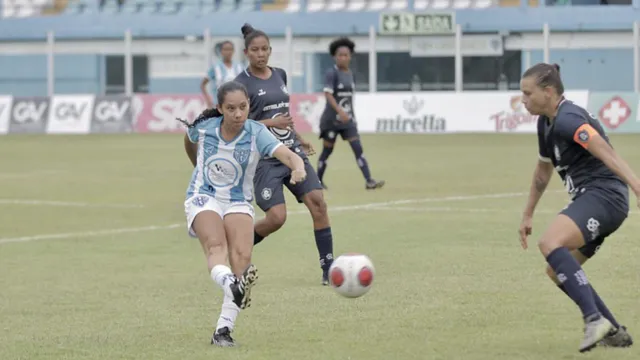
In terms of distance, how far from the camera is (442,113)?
37719mm

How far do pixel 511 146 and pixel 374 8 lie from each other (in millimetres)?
23066

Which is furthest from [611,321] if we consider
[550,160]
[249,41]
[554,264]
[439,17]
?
[439,17]

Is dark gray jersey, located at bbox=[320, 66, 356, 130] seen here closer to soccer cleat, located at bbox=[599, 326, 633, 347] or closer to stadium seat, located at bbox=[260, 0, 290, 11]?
soccer cleat, located at bbox=[599, 326, 633, 347]

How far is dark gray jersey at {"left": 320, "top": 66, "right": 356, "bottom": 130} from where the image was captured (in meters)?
20.3

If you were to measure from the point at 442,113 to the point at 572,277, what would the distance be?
30.3m

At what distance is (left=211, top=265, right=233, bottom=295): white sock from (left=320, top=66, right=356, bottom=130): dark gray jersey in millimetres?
12254

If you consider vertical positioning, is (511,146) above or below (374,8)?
below

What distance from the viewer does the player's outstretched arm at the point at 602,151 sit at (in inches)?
291

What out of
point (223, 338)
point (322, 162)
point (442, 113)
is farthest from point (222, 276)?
point (442, 113)

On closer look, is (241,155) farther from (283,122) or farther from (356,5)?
(356,5)

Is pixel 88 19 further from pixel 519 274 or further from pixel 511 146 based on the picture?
pixel 519 274

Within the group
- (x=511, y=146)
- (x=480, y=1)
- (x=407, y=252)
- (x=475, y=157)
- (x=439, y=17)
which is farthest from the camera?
(x=480, y=1)

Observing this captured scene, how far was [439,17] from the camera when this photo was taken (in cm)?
4800

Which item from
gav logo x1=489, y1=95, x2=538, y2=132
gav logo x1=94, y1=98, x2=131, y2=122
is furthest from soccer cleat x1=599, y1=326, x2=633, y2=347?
gav logo x1=94, y1=98, x2=131, y2=122
